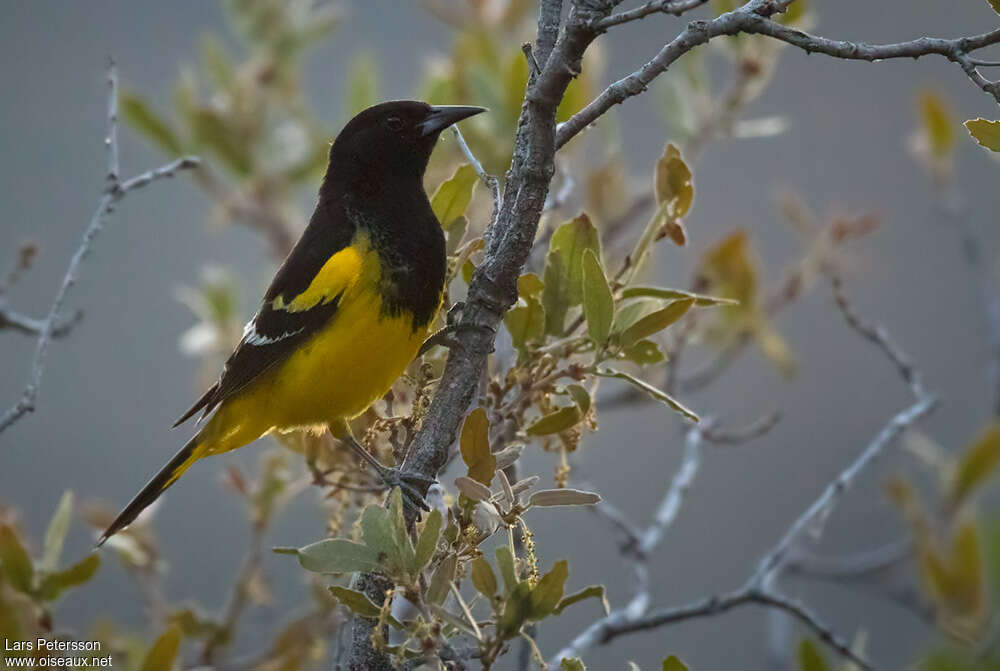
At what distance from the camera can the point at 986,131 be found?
1.42m

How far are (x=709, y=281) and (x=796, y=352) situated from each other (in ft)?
12.3

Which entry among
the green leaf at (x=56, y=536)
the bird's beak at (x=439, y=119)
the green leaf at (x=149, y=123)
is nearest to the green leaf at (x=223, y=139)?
the green leaf at (x=149, y=123)

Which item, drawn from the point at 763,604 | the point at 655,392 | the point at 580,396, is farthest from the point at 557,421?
the point at 763,604

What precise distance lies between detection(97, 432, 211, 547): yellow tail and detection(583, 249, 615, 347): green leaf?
50.7 inches

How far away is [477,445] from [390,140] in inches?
55.2

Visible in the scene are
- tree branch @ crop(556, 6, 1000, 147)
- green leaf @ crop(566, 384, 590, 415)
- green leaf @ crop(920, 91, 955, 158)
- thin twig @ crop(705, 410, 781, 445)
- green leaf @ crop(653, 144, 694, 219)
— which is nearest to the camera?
tree branch @ crop(556, 6, 1000, 147)

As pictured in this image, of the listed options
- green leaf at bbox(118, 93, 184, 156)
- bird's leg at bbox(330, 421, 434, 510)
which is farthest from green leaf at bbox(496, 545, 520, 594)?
green leaf at bbox(118, 93, 184, 156)

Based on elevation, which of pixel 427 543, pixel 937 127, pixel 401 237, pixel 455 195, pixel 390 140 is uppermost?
pixel 937 127

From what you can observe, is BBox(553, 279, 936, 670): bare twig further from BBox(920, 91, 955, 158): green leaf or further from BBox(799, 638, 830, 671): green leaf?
BBox(920, 91, 955, 158): green leaf

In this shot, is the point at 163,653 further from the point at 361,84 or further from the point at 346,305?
the point at 361,84

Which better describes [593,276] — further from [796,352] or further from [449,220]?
[796,352]

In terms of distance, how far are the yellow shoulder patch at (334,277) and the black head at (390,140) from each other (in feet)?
0.83

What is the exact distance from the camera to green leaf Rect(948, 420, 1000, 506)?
2977mm

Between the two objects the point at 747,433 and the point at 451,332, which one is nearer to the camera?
the point at 451,332
